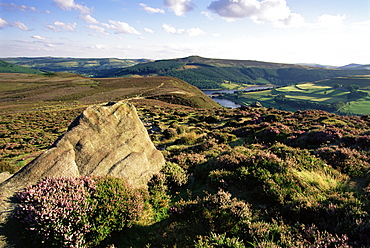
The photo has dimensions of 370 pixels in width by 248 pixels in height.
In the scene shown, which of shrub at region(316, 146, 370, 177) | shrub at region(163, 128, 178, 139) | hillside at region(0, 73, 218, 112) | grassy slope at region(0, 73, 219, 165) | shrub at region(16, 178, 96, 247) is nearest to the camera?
shrub at region(16, 178, 96, 247)

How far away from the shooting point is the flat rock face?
633cm

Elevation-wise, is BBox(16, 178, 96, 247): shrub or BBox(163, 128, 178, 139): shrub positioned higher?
BBox(16, 178, 96, 247): shrub

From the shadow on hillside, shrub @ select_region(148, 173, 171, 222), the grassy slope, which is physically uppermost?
the shadow on hillside

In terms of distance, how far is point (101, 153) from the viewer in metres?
7.50

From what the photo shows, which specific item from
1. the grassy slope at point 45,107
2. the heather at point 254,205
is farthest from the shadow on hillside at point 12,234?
the grassy slope at point 45,107

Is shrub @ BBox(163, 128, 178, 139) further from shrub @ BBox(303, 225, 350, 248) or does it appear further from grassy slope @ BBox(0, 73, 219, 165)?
shrub @ BBox(303, 225, 350, 248)

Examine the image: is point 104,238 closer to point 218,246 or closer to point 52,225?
point 52,225

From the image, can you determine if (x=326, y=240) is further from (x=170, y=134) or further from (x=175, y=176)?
(x=170, y=134)

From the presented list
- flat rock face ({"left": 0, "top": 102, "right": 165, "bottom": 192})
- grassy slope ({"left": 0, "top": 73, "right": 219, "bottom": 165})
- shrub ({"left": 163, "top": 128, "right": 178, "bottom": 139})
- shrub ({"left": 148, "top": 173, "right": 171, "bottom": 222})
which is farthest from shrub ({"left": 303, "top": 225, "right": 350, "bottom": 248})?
grassy slope ({"left": 0, "top": 73, "right": 219, "bottom": 165})

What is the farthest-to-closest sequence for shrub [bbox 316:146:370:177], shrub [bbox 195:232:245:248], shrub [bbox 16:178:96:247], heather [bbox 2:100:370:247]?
shrub [bbox 316:146:370:177], shrub [bbox 16:178:96:247], heather [bbox 2:100:370:247], shrub [bbox 195:232:245:248]

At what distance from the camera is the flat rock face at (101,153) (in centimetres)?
633

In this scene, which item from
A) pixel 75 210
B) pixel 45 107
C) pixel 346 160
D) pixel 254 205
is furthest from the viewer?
pixel 45 107

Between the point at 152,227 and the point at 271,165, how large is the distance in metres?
4.91

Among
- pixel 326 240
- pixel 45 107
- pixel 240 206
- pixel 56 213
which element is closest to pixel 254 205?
pixel 240 206
